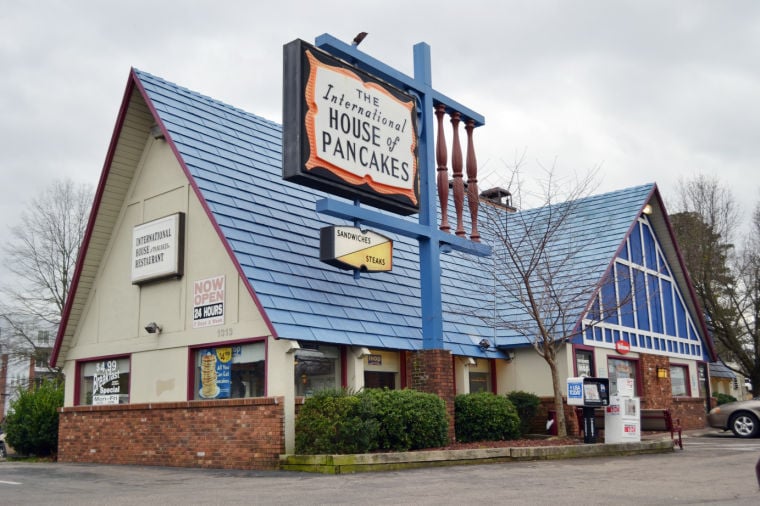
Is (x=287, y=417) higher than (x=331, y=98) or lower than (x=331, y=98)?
lower

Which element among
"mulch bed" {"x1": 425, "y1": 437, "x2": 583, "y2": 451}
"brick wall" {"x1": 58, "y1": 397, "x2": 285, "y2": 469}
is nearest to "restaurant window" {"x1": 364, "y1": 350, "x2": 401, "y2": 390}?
"mulch bed" {"x1": 425, "y1": 437, "x2": 583, "y2": 451}

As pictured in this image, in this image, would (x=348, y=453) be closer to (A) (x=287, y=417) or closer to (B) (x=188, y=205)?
(A) (x=287, y=417)

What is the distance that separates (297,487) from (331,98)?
7.55 metres

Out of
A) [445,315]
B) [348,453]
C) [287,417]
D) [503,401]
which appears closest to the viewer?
[348,453]

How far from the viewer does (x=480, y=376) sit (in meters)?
21.0

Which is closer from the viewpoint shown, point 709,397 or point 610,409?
point 610,409

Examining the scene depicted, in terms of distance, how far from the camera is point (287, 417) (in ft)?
47.6

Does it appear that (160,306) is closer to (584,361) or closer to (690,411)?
(584,361)

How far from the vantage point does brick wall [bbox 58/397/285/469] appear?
14508mm

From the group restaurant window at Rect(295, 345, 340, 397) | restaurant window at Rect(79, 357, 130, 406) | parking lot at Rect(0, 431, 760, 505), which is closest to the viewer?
parking lot at Rect(0, 431, 760, 505)

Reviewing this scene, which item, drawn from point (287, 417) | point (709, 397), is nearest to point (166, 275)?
point (287, 417)

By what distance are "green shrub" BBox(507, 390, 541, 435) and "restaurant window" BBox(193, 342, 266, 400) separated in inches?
290

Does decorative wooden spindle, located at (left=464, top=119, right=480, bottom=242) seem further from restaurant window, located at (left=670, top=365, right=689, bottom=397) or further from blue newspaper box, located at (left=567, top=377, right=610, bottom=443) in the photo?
restaurant window, located at (left=670, top=365, right=689, bottom=397)

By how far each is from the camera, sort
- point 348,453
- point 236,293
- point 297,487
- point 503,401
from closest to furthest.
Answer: point 297,487
point 348,453
point 236,293
point 503,401
